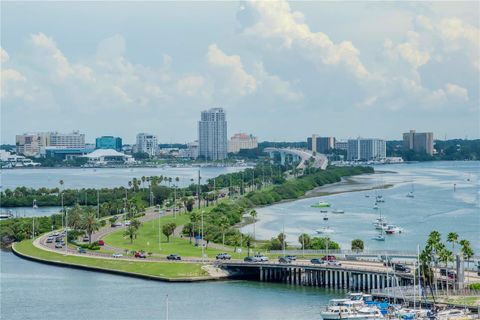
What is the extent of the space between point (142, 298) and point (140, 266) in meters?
9.60

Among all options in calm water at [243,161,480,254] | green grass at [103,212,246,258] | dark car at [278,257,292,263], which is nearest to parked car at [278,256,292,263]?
dark car at [278,257,292,263]

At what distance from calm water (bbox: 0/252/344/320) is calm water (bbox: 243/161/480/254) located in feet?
72.8

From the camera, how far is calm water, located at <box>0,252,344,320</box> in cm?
5353

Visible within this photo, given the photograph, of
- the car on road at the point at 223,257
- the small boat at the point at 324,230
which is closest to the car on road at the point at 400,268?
the car on road at the point at 223,257

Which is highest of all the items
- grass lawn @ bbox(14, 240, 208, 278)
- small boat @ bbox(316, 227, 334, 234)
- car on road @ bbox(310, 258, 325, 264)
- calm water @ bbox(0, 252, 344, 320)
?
car on road @ bbox(310, 258, 325, 264)

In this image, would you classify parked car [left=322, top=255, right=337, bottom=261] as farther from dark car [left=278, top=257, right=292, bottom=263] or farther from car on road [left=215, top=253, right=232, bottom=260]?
car on road [left=215, top=253, right=232, bottom=260]

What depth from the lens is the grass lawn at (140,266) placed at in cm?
6475

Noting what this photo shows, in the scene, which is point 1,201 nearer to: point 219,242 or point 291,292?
point 219,242

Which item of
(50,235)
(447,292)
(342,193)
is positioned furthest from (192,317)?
(342,193)

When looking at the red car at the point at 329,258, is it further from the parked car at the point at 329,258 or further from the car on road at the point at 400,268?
the car on road at the point at 400,268

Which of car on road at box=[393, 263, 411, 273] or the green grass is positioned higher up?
car on road at box=[393, 263, 411, 273]

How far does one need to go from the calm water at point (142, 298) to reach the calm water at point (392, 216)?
22.2 meters

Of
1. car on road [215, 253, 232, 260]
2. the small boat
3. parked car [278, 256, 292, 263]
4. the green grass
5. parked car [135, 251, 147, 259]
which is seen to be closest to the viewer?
parked car [278, 256, 292, 263]

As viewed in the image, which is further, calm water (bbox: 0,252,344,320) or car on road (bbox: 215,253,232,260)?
car on road (bbox: 215,253,232,260)
